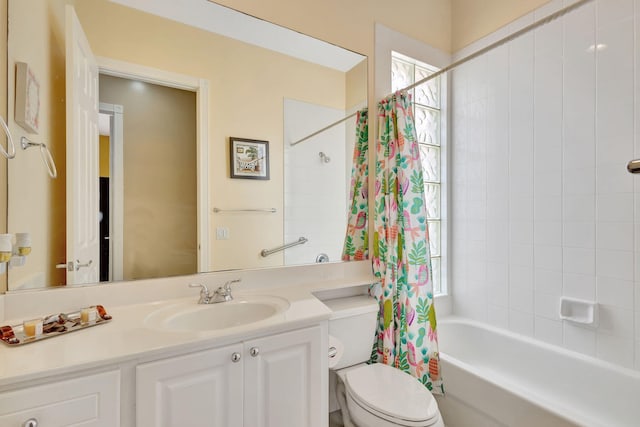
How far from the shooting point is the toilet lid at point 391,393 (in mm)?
1203

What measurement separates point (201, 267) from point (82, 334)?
0.53 metres

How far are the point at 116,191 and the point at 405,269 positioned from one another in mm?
1518

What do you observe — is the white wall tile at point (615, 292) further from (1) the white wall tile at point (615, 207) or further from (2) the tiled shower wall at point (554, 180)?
(1) the white wall tile at point (615, 207)

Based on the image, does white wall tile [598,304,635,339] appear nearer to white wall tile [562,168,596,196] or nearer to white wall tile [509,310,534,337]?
white wall tile [509,310,534,337]

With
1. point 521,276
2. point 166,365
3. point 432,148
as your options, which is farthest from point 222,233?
point 521,276

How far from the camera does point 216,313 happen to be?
128cm

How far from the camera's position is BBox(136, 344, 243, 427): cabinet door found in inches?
34.0

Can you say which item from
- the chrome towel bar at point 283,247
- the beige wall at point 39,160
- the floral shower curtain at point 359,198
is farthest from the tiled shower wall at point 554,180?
the beige wall at point 39,160

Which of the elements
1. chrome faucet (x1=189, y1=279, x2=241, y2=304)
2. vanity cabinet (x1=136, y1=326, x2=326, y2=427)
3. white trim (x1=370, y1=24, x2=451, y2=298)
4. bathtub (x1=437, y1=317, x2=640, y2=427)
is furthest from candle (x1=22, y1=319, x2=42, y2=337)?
white trim (x1=370, y1=24, x2=451, y2=298)

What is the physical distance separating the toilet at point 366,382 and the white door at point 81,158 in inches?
43.4

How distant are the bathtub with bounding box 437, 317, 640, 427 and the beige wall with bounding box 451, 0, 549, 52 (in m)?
2.11

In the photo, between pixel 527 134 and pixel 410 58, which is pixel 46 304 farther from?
pixel 527 134

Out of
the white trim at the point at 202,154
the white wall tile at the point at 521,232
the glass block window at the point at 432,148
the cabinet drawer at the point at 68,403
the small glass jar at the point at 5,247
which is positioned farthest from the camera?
the glass block window at the point at 432,148

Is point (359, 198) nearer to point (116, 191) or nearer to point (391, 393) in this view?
point (391, 393)
